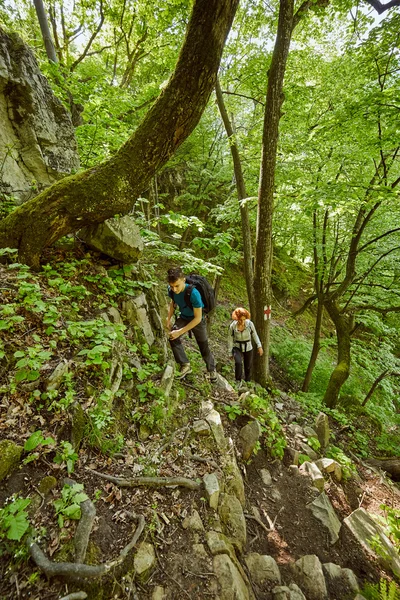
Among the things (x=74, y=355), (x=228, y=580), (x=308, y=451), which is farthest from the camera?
(x=308, y=451)

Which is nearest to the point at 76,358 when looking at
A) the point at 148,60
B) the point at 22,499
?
the point at 22,499

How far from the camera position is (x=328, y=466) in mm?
4680

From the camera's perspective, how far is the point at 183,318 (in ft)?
15.3

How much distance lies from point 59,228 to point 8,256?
0.81m

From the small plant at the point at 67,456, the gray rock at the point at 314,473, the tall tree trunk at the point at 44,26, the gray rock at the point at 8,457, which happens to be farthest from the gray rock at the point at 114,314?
the tall tree trunk at the point at 44,26

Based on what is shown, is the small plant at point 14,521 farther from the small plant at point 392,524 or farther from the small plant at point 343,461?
the small plant at point 343,461

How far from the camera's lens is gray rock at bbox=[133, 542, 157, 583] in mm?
2037

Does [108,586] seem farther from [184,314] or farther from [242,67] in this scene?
[242,67]

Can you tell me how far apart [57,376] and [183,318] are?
234 centimetres

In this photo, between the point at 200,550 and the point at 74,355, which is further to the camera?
the point at 74,355

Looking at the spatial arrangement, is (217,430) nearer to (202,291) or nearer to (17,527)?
(202,291)

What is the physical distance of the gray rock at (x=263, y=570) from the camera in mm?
2686

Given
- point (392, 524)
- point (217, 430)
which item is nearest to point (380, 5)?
point (217, 430)

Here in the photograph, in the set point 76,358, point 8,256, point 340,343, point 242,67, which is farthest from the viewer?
point 340,343
